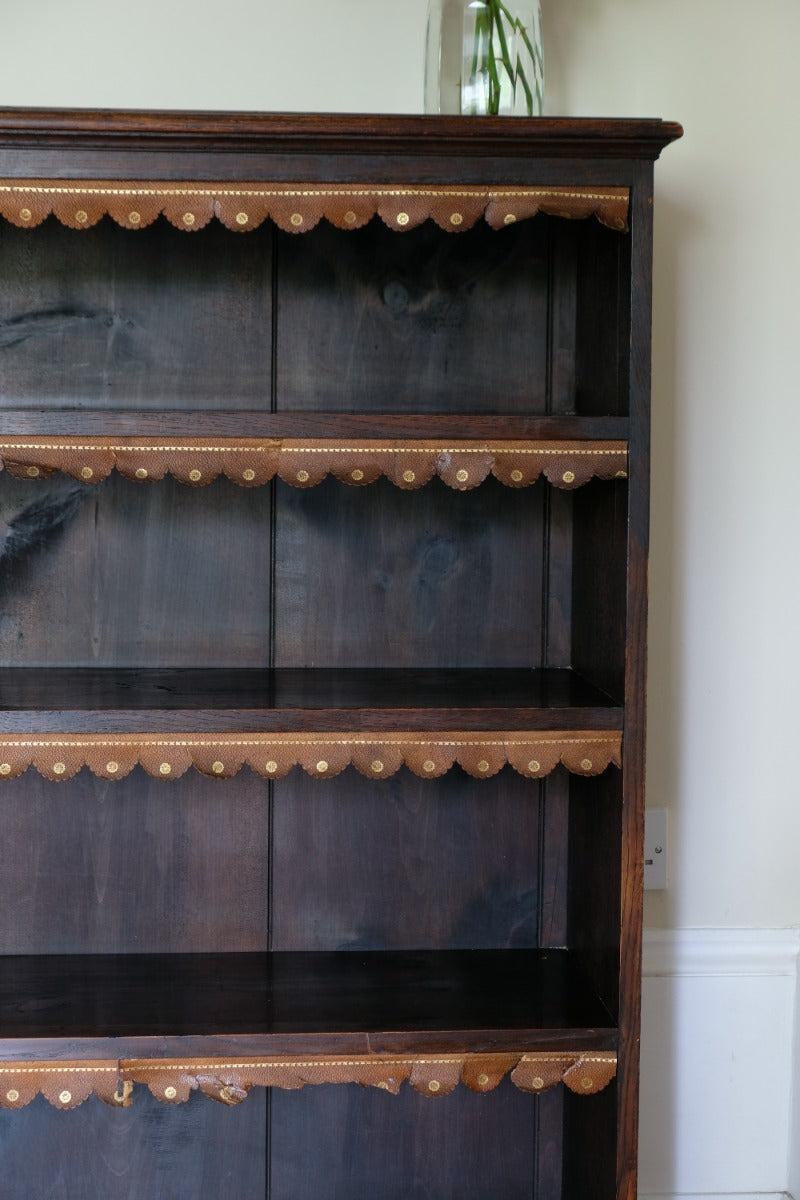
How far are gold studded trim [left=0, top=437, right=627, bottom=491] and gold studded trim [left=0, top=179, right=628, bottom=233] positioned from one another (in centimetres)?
23

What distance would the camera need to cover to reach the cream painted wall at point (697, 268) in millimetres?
1652

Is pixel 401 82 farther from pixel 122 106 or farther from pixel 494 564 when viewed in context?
pixel 494 564

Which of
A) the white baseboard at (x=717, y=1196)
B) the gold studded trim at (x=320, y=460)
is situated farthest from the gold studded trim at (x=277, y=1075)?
the gold studded trim at (x=320, y=460)

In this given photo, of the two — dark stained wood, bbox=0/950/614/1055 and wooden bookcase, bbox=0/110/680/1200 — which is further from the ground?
wooden bookcase, bbox=0/110/680/1200

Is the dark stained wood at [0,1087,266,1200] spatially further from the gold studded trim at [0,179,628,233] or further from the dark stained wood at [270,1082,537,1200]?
the gold studded trim at [0,179,628,233]

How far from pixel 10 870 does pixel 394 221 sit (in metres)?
0.96

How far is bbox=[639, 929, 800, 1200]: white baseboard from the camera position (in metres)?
1.77

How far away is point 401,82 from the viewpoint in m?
1.67

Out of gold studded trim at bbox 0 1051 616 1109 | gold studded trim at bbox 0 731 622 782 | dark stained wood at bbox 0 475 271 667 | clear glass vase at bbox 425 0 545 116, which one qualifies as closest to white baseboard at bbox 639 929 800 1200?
gold studded trim at bbox 0 1051 616 1109

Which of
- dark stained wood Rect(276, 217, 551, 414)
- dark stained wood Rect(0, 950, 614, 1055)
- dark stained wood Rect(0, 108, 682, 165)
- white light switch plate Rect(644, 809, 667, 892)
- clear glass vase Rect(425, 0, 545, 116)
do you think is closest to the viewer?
dark stained wood Rect(0, 108, 682, 165)

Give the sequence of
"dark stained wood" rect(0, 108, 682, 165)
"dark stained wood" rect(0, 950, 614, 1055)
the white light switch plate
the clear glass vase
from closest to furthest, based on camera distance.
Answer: "dark stained wood" rect(0, 108, 682, 165) → "dark stained wood" rect(0, 950, 614, 1055) → the clear glass vase → the white light switch plate

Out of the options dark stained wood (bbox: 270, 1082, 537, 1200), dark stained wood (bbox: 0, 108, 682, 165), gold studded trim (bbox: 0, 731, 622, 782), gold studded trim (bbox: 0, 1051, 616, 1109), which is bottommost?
dark stained wood (bbox: 270, 1082, 537, 1200)

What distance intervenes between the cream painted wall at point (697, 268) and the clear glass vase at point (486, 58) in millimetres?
140

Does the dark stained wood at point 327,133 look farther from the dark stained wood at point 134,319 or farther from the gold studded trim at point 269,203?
the dark stained wood at point 134,319
